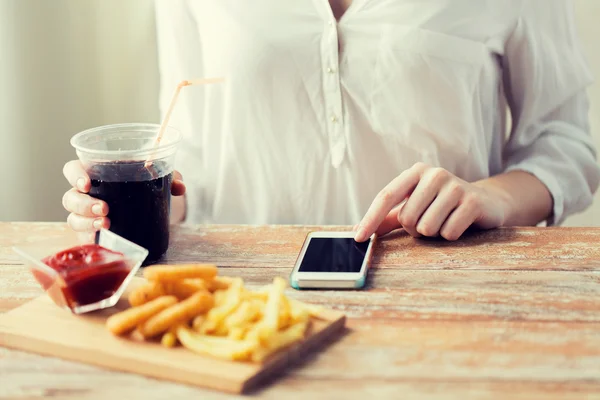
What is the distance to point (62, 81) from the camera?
196cm

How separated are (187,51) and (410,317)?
0.92 m

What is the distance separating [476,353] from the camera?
2.53 ft

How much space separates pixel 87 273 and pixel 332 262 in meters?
0.33

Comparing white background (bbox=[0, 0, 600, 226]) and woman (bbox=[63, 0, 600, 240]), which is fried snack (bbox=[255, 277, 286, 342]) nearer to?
woman (bbox=[63, 0, 600, 240])

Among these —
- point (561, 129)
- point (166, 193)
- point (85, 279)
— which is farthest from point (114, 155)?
point (561, 129)

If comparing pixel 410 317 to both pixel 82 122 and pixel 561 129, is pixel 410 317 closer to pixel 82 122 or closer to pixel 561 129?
pixel 561 129

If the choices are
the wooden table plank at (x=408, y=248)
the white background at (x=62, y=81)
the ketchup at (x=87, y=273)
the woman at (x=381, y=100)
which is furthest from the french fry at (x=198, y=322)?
the white background at (x=62, y=81)

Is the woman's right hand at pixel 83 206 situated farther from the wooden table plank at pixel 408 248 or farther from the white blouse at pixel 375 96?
the white blouse at pixel 375 96

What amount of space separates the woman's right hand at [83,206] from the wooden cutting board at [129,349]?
18 cm

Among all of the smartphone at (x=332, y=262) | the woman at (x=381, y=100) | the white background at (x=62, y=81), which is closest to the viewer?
the smartphone at (x=332, y=262)

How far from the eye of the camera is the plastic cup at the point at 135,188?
3.40 feet

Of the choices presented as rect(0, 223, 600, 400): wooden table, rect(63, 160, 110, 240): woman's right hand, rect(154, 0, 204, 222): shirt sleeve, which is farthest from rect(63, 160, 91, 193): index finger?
rect(154, 0, 204, 222): shirt sleeve

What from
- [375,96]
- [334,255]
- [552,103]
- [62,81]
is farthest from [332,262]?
[62,81]

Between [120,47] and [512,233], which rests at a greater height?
[120,47]
